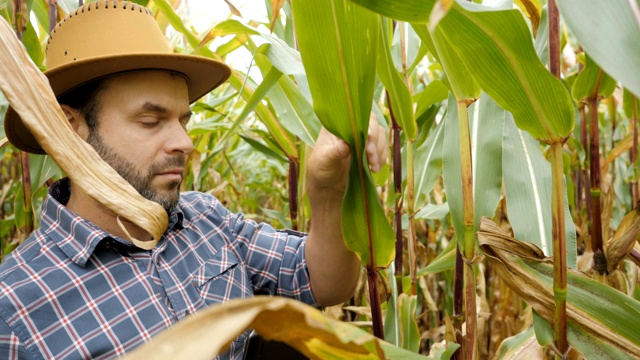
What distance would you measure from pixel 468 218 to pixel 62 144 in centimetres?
41

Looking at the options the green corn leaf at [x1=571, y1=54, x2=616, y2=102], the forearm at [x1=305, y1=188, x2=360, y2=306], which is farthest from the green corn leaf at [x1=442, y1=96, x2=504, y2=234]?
the forearm at [x1=305, y1=188, x2=360, y2=306]

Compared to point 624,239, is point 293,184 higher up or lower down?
lower down

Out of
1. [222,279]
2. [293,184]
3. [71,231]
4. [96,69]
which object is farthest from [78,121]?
[293,184]

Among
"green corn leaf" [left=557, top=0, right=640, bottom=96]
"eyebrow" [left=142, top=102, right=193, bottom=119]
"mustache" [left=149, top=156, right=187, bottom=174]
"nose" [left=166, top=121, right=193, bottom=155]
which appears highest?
"green corn leaf" [left=557, top=0, right=640, bottom=96]

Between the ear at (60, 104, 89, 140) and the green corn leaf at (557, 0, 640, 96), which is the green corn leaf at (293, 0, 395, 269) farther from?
the ear at (60, 104, 89, 140)

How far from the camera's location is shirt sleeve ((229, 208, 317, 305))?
3.96ft

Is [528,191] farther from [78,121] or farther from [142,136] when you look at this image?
[78,121]

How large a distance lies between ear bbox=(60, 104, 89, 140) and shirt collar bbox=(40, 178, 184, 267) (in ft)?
0.40

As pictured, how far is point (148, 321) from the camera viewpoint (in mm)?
971

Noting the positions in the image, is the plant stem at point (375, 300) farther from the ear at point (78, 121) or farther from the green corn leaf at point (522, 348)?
the ear at point (78, 121)

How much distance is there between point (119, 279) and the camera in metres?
0.98

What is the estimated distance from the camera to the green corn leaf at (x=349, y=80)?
57 centimetres

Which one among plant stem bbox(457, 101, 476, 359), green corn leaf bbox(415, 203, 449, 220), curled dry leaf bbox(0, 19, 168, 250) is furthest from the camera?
green corn leaf bbox(415, 203, 449, 220)

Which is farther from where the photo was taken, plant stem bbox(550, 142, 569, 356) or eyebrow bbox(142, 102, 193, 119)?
eyebrow bbox(142, 102, 193, 119)
